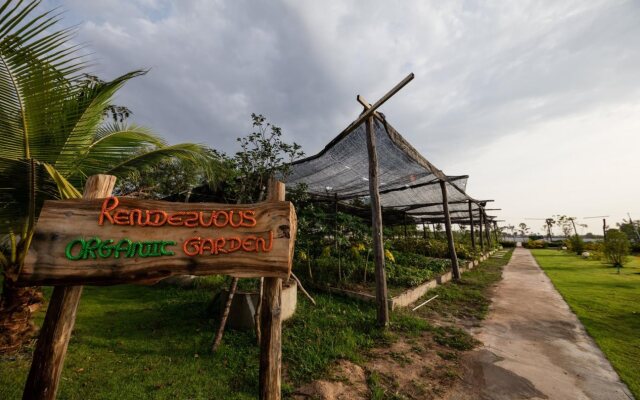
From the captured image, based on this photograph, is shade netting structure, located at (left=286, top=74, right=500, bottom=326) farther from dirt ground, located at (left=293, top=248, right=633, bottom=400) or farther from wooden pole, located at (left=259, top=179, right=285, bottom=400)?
wooden pole, located at (left=259, top=179, right=285, bottom=400)

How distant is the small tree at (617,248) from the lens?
12.7 meters

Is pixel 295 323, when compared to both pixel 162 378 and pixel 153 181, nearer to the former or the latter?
pixel 162 378

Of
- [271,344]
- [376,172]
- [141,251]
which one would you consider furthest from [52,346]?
[376,172]

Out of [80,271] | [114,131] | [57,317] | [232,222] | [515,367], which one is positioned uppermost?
[114,131]

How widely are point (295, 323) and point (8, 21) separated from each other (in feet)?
16.6

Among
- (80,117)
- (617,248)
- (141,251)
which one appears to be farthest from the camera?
(617,248)

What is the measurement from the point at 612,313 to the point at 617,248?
10.9 meters

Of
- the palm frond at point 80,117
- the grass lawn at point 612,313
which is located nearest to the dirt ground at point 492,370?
the grass lawn at point 612,313

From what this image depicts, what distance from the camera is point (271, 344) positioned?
216cm

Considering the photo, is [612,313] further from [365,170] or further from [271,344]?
[271,344]

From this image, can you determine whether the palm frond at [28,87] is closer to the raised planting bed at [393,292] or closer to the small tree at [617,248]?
the raised planting bed at [393,292]

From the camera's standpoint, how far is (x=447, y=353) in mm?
3998

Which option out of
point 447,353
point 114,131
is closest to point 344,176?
point 447,353

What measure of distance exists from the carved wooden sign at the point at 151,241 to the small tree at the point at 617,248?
18.6m
